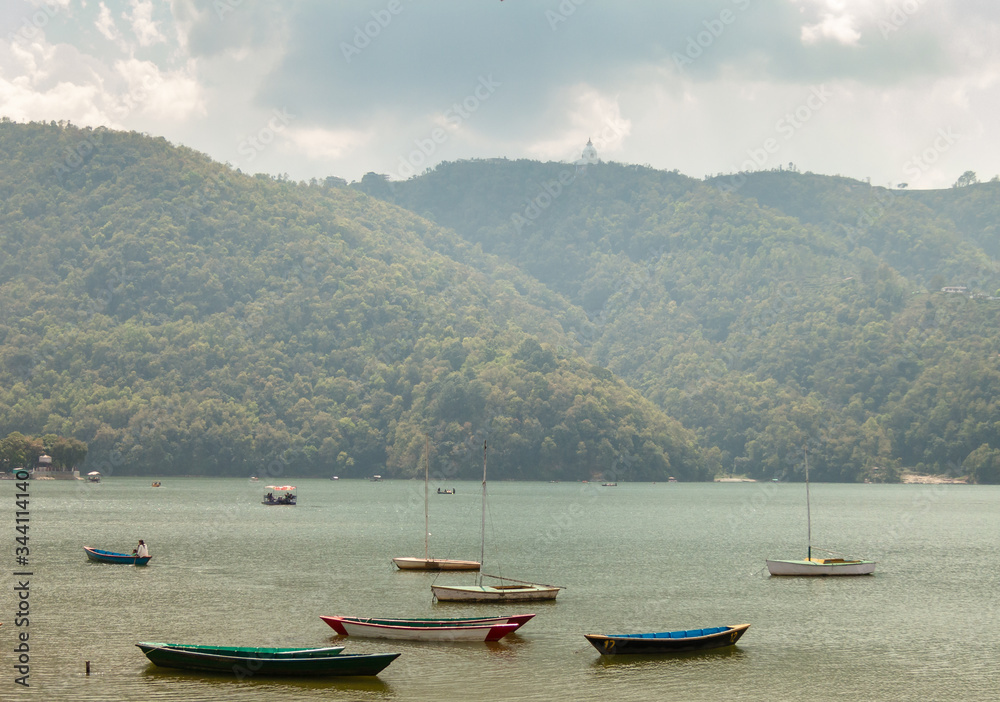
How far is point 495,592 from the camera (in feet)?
146

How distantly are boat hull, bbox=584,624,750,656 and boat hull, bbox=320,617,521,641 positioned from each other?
11.6 feet

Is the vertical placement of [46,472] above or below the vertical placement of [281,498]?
above

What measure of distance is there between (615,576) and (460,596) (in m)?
14.4

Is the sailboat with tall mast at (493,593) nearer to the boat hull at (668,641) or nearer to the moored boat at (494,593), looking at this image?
the moored boat at (494,593)

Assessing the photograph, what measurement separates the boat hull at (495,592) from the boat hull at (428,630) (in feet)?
24.2

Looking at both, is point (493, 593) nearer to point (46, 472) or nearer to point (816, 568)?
point (816, 568)

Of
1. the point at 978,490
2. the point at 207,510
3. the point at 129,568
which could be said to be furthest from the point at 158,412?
the point at 978,490

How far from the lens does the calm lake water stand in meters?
32.5

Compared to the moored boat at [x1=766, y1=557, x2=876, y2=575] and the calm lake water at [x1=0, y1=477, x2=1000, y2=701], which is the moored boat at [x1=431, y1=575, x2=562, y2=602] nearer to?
the calm lake water at [x1=0, y1=477, x2=1000, y2=701]

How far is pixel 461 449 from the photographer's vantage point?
7475 inches

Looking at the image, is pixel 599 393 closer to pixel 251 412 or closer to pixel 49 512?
pixel 251 412

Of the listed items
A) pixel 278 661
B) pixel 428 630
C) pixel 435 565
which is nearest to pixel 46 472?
pixel 435 565

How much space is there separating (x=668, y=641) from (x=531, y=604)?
1051 cm

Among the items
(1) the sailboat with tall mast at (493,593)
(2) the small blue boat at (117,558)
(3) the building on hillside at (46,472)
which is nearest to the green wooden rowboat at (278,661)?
(1) the sailboat with tall mast at (493,593)
